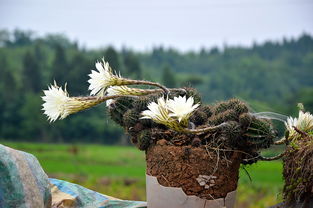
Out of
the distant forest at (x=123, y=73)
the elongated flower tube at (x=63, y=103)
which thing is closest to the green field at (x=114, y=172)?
the distant forest at (x=123, y=73)

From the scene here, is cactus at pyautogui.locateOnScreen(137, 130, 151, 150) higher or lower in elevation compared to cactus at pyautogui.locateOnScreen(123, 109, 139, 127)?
lower

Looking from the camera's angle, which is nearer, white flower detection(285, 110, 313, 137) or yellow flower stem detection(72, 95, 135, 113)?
yellow flower stem detection(72, 95, 135, 113)

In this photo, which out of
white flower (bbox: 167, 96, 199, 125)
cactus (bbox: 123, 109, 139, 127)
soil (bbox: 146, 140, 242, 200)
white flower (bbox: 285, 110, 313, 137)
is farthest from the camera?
white flower (bbox: 285, 110, 313, 137)

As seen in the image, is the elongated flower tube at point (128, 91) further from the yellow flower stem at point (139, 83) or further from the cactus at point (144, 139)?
the cactus at point (144, 139)

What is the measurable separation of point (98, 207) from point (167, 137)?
500mm

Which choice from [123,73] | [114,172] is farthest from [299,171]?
[123,73]

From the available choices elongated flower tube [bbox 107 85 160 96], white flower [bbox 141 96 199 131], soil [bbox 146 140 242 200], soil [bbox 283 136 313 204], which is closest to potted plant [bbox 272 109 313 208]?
soil [bbox 283 136 313 204]

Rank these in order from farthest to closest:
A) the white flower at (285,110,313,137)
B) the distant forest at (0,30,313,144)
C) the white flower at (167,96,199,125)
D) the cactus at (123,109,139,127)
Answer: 1. the distant forest at (0,30,313,144)
2. the white flower at (285,110,313,137)
3. the cactus at (123,109,139,127)
4. the white flower at (167,96,199,125)

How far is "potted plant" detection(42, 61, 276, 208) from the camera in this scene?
5.51ft

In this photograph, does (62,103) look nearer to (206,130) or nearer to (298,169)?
(206,130)

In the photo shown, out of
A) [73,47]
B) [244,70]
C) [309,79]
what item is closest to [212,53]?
[244,70]

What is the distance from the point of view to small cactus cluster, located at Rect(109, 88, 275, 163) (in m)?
1.71

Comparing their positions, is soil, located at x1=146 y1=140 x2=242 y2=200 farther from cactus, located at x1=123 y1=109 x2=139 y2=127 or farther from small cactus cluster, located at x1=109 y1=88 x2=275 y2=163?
cactus, located at x1=123 y1=109 x2=139 y2=127

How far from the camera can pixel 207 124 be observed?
1.74 metres
